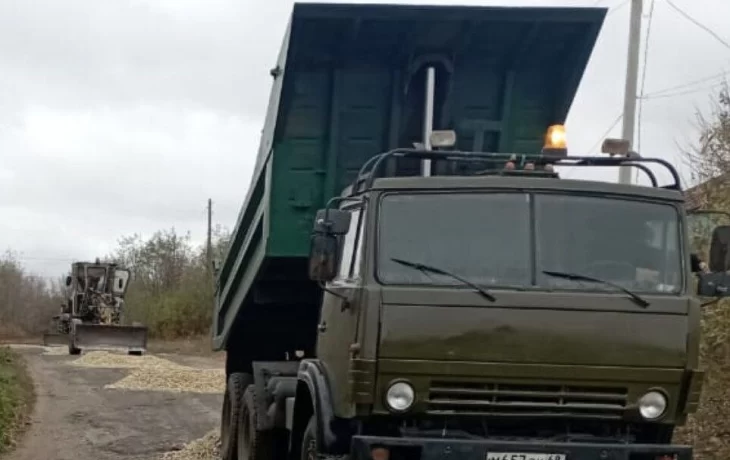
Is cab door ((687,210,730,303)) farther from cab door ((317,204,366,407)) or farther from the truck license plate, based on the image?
cab door ((317,204,366,407))

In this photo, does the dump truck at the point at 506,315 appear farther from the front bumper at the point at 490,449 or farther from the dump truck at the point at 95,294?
the dump truck at the point at 95,294

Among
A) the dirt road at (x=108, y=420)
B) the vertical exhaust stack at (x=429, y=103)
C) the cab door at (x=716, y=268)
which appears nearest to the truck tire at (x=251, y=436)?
the dirt road at (x=108, y=420)

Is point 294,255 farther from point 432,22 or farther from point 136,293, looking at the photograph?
point 136,293

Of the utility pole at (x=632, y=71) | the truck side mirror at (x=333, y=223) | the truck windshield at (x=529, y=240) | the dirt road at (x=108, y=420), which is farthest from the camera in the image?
the utility pole at (x=632, y=71)

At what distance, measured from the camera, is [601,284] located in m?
5.60

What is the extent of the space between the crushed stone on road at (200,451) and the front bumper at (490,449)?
5746 mm

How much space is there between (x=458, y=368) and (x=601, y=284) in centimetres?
86

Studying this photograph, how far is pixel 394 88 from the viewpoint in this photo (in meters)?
7.47

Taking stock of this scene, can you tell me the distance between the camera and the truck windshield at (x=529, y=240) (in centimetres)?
561

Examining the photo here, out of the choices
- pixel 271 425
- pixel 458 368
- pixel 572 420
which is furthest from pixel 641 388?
pixel 271 425

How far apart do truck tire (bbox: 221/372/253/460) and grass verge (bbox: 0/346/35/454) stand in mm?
2959

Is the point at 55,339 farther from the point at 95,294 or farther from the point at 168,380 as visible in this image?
the point at 168,380

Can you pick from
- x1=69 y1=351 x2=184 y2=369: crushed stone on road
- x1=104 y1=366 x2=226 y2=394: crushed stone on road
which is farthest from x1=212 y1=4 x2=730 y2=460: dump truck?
x1=69 y1=351 x2=184 y2=369: crushed stone on road

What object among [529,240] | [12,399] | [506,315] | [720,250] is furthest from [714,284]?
[12,399]
